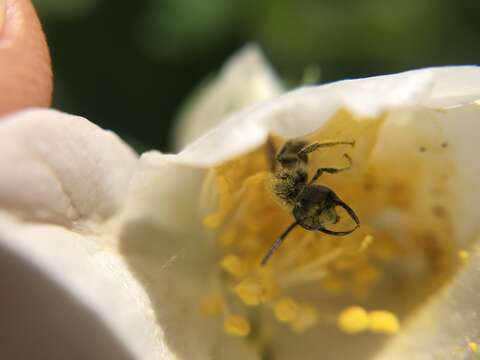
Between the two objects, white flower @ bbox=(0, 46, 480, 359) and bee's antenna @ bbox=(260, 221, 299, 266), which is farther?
bee's antenna @ bbox=(260, 221, 299, 266)

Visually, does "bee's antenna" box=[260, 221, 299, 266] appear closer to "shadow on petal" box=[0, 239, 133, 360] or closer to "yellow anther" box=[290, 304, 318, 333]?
"yellow anther" box=[290, 304, 318, 333]

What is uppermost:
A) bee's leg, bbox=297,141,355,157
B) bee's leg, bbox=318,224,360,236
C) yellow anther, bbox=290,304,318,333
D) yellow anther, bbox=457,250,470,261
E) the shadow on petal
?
bee's leg, bbox=297,141,355,157

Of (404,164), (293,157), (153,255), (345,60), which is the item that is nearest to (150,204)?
(153,255)

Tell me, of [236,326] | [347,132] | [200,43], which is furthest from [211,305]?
[200,43]

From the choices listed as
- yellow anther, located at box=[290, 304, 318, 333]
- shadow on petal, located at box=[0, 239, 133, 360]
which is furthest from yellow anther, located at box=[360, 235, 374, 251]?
shadow on petal, located at box=[0, 239, 133, 360]

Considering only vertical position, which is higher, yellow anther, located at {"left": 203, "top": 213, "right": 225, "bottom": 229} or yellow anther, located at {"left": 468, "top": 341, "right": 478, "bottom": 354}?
A: yellow anther, located at {"left": 203, "top": 213, "right": 225, "bottom": 229}

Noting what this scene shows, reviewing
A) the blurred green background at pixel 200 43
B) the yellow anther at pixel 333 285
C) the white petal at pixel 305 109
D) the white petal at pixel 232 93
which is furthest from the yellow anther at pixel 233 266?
the blurred green background at pixel 200 43

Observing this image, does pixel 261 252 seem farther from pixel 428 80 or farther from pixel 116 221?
pixel 428 80

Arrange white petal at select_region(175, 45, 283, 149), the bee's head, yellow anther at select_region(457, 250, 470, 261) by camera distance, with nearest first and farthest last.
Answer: the bee's head < yellow anther at select_region(457, 250, 470, 261) < white petal at select_region(175, 45, 283, 149)
